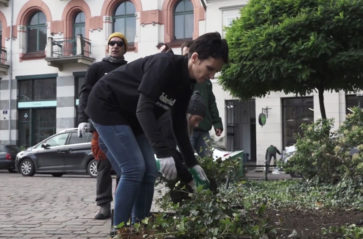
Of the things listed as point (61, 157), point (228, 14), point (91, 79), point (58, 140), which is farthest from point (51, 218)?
point (228, 14)

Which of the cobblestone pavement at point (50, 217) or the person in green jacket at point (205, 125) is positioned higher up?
the person in green jacket at point (205, 125)

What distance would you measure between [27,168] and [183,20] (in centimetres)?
1094

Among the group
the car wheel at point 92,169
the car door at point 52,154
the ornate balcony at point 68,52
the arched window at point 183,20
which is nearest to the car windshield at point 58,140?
the car door at point 52,154

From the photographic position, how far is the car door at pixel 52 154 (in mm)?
16359

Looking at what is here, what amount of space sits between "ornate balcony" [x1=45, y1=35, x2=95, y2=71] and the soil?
21.0 meters

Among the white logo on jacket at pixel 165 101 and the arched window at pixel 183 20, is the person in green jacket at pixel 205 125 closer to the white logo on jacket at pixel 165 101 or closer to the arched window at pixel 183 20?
the white logo on jacket at pixel 165 101

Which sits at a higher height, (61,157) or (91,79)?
(91,79)

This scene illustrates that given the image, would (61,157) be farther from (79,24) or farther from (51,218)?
(79,24)

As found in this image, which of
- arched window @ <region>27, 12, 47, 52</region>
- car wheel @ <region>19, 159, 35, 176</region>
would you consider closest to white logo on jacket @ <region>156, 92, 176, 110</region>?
car wheel @ <region>19, 159, 35, 176</region>

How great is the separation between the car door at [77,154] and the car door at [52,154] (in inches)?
8.0

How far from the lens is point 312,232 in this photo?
3955mm

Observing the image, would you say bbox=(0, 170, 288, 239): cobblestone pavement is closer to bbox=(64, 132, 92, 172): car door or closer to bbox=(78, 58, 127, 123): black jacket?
bbox=(78, 58, 127, 123): black jacket

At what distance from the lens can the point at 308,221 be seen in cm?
457

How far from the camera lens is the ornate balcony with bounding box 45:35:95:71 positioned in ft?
82.2
